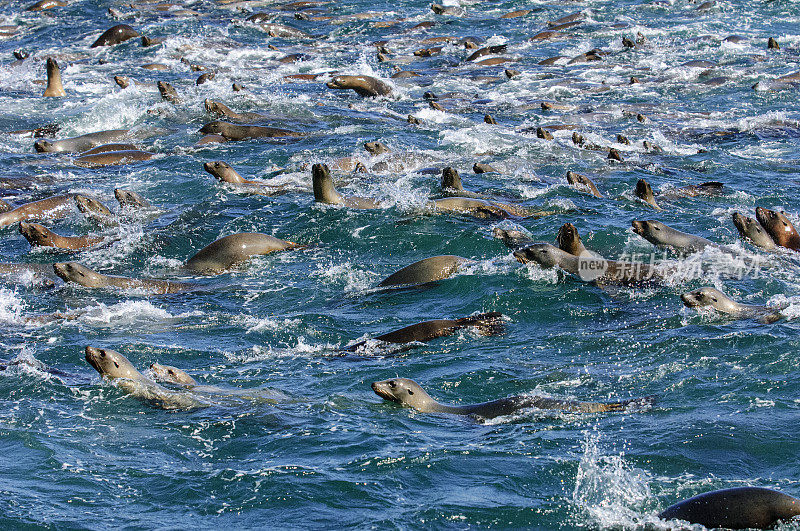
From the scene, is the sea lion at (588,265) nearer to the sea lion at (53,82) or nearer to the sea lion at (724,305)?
the sea lion at (724,305)

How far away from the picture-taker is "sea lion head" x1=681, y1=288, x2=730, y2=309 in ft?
25.7

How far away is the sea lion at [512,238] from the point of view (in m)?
9.88

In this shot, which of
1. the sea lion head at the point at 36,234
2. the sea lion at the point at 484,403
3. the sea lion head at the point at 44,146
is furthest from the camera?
the sea lion head at the point at 44,146

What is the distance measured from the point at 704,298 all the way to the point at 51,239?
7392 mm

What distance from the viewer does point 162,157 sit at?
46.8 feet

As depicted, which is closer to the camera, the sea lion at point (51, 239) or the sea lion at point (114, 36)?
the sea lion at point (51, 239)

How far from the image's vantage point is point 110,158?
14102 millimetres

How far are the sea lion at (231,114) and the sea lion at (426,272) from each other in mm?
7828

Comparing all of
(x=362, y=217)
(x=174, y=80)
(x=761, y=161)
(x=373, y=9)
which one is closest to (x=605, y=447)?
(x=362, y=217)

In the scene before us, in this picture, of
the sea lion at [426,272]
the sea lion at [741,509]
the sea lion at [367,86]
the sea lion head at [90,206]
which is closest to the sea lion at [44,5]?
the sea lion at [367,86]

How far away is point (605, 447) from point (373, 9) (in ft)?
83.5

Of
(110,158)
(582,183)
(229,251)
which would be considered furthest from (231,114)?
(582,183)

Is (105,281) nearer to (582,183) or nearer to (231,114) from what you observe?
(582,183)

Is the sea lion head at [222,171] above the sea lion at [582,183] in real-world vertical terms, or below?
above
